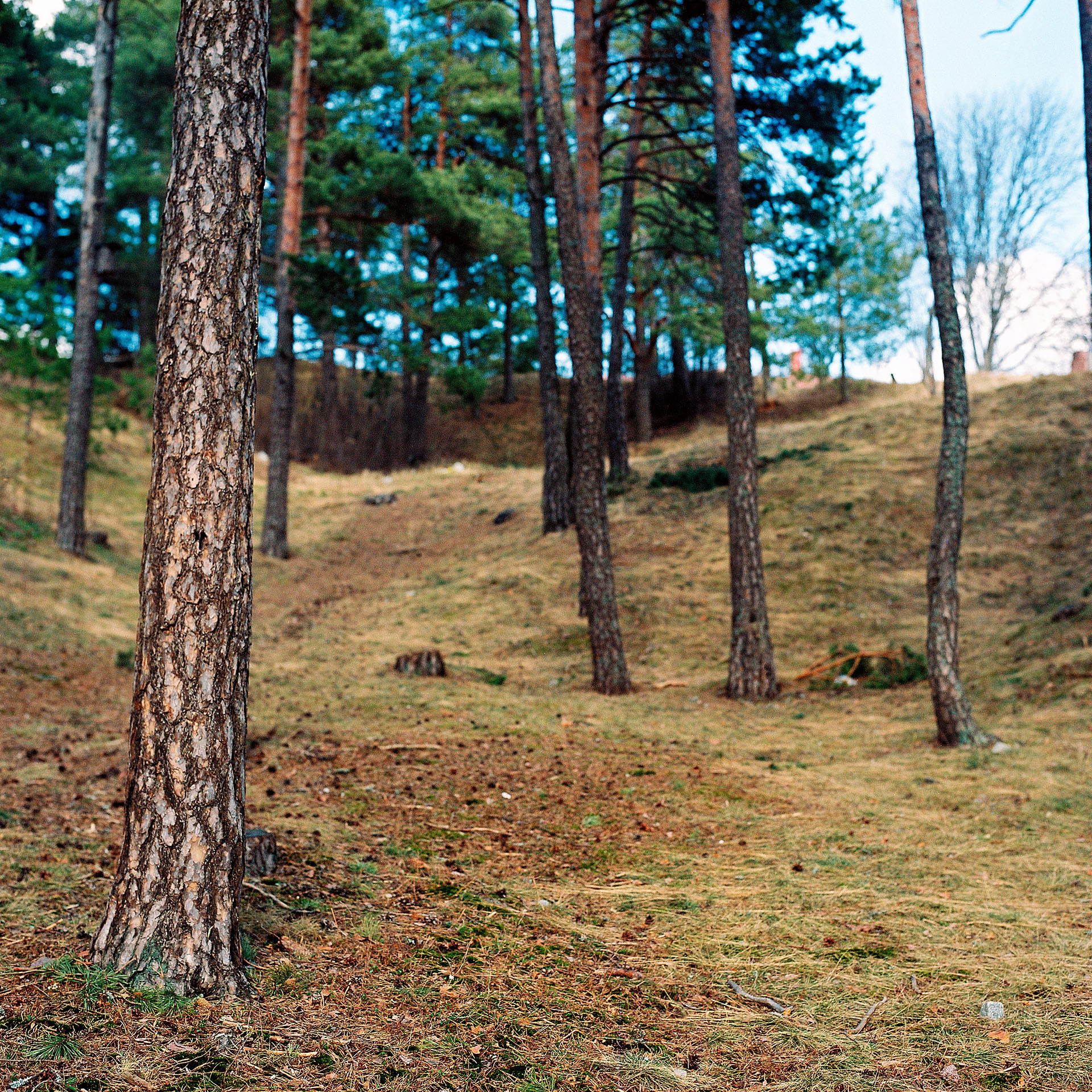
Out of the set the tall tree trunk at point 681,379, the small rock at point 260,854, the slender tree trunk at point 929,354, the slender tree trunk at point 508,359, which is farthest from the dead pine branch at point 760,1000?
the slender tree trunk at point 929,354

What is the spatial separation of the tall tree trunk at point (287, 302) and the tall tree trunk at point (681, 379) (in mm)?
14747

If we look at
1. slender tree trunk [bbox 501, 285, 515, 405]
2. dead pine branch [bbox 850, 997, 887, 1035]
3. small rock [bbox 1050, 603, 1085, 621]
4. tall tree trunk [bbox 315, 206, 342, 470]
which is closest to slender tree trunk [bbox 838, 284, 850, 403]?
slender tree trunk [bbox 501, 285, 515, 405]

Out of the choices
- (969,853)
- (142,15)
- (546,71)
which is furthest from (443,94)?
(969,853)

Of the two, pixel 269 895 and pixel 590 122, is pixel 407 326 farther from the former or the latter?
pixel 269 895

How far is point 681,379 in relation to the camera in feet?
96.0

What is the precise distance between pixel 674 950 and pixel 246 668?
1.90 meters

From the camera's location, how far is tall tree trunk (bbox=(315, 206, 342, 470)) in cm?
2253

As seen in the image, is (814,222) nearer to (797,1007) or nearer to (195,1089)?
(797,1007)

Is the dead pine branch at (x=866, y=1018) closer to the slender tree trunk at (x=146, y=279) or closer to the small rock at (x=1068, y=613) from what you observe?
the small rock at (x=1068, y=613)

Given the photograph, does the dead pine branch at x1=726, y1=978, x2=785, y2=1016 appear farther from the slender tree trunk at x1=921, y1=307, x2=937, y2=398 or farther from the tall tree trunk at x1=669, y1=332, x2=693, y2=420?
the slender tree trunk at x1=921, y1=307, x2=937, y2=398

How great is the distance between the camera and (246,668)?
2891mm

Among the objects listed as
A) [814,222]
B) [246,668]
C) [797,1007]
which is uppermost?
[814,222]

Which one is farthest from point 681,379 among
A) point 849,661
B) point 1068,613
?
point 1068,613

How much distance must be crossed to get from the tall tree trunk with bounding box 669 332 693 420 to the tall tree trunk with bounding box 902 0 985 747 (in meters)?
21.3
